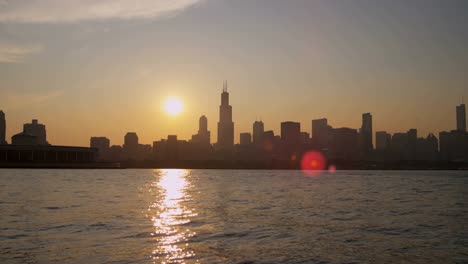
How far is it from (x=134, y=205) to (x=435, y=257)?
38240 millimetres

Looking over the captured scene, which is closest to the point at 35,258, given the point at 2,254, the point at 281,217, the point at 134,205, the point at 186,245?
the point at 2,254

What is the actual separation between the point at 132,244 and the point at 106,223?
34.5ft

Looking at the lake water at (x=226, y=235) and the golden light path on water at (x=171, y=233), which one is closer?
the golden light path on water at (x=171, y=233)

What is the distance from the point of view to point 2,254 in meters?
27.7

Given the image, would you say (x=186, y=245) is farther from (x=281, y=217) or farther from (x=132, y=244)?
(x=281, y=217)

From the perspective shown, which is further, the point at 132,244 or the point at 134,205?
the point at 134,205

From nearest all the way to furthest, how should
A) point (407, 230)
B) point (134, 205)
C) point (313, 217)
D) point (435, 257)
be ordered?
point (435, 257), point (407, 230), point (313, 217), point (134, 205)

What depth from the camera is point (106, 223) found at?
135ft

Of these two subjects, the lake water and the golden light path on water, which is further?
the lake water

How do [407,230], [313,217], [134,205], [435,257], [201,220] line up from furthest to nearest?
[134,205]
[313,217]
[201,220]
[407,230]
[435,257]

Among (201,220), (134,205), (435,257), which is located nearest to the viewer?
(435,257)

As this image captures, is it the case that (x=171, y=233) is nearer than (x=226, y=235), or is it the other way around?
(x=226, y=235)

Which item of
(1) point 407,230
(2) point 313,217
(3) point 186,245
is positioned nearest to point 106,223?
(3) point 186,245

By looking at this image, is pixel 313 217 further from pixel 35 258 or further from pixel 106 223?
pixel 35 258
